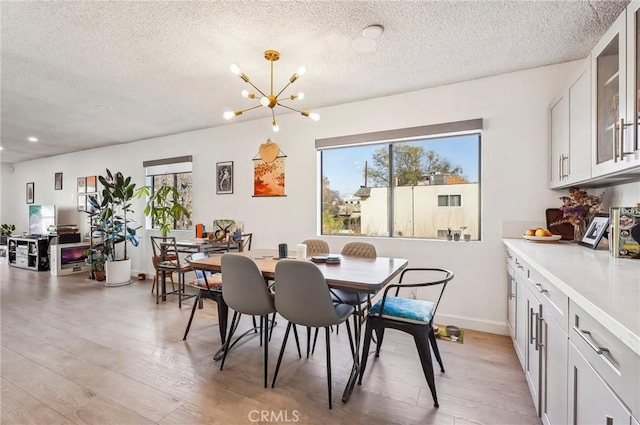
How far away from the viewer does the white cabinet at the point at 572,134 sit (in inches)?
77.0

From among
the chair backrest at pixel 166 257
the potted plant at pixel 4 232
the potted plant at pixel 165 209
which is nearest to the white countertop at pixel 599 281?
the chair backrest at pixel 166 257

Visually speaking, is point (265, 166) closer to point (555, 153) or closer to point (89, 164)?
point (555, 153)

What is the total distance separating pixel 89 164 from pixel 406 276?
275 inches

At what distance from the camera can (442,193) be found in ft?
10.9

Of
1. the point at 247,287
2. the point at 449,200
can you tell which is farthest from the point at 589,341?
the point at 449,200

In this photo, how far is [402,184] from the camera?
3520mm

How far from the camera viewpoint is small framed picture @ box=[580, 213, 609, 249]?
2.02 meters

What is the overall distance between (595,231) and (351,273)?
1.81 m

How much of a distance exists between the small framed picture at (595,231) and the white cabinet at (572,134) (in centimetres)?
31

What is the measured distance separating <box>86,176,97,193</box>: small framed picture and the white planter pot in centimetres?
233

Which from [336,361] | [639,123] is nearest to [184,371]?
[336,361]

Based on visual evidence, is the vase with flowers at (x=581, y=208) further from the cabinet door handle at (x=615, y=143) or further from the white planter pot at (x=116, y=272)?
the white planter pot at (x=116, y=272)

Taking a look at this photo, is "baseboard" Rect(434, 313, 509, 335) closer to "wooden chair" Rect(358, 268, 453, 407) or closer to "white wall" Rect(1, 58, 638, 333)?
"white wall" Rect(1, 58, 638, 333)

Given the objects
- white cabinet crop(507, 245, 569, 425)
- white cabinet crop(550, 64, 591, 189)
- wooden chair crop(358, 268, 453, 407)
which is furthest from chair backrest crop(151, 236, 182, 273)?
white cabinet crop(550, 64, 591, 189)
